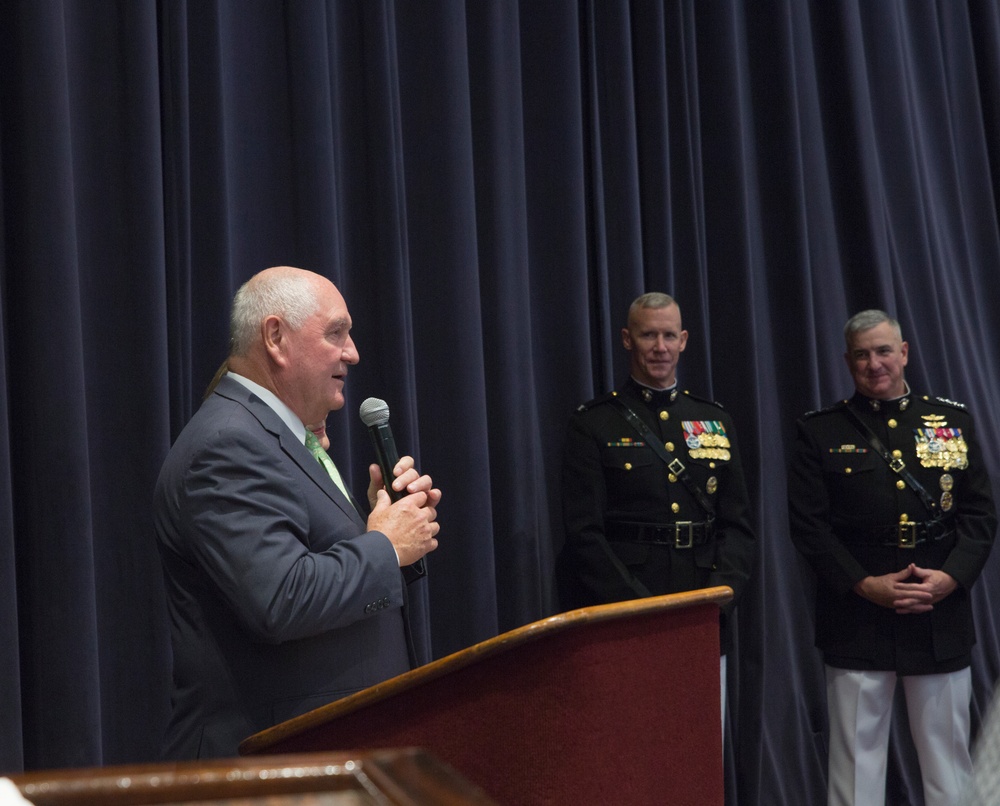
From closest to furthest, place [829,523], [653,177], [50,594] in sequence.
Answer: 1. [50,594]
2. [829,523]
3. [653,177]

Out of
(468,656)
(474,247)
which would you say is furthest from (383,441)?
(474,247)

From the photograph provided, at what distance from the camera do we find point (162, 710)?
2676mm

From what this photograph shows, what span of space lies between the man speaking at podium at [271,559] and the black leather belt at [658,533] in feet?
5.43

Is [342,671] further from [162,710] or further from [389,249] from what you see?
[389,249]

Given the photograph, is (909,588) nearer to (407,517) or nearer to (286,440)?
(407,517)

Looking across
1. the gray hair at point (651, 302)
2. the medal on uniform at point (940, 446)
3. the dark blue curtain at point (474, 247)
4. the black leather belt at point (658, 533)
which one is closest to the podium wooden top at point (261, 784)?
the dark blue curtain at point (474, 247)

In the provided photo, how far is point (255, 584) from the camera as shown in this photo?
161cm

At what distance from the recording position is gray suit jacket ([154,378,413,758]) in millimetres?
1641

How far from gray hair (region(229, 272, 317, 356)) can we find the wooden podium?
736 mm

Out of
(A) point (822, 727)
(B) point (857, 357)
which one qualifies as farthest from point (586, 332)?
(A) point (822, 727)

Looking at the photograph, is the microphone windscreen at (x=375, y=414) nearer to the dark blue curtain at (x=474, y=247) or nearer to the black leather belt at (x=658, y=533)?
the dark blue curtain at (x=474, y=247)

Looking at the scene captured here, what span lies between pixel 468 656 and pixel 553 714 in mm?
122

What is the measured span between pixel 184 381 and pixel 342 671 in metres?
1.24

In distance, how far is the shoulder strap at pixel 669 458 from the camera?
351 cm
